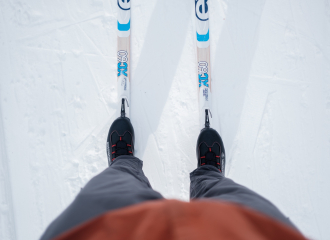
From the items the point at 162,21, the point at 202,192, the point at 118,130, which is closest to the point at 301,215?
the point at 202,192

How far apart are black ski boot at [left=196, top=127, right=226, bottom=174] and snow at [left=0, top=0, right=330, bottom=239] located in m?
0.07

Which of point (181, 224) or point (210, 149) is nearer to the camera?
point (181, 224)

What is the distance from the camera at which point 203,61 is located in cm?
123

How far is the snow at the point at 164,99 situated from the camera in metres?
1.20

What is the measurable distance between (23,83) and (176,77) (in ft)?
3.04

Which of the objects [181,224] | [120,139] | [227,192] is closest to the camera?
[181,224]

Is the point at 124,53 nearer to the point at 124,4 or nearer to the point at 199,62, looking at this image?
the point at 124,4

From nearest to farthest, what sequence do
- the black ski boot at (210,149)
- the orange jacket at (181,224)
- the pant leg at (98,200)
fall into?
1. the orange jacket at (181,224)
2. the pant leg at (98,200)
3. the black ski boot at (210,149)

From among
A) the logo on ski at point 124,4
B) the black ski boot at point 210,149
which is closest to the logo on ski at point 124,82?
the logo on ski at point 124,4

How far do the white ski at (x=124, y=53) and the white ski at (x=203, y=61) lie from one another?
42 centimetres

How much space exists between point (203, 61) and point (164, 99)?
0.32 meters

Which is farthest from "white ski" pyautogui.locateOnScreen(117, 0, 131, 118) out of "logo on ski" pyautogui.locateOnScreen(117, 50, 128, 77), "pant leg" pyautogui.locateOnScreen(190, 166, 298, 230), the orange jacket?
the orange jacket

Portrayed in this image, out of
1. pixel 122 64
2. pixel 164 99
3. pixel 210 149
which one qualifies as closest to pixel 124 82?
pixel 122 64

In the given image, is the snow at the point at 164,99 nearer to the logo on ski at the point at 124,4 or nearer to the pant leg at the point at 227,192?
the logo on ski at the point at 124,4
